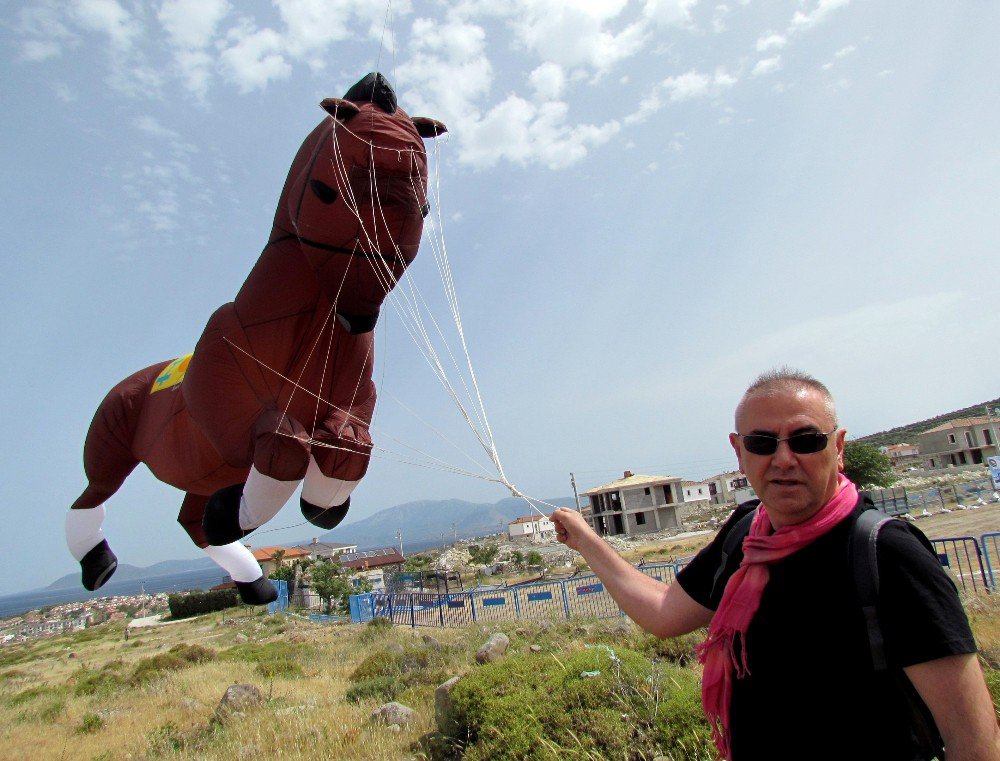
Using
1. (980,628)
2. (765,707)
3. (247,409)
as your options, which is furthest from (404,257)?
(980,628)

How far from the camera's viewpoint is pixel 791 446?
1492 mm

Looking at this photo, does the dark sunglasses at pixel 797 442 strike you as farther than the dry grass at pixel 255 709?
No

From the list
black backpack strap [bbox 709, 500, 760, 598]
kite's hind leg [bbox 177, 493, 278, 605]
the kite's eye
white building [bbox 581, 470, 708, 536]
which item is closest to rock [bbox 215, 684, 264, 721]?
kite's hind leg [bbox 177, 493, 278, 605]

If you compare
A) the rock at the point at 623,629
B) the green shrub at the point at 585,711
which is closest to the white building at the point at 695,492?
the rock at the point at 623,629

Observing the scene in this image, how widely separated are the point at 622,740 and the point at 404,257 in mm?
3858

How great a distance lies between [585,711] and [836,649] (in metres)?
4.33

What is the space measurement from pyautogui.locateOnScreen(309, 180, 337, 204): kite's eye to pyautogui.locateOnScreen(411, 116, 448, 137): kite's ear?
63 cm

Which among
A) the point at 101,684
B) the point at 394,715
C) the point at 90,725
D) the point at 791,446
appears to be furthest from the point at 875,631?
the point at 101,684

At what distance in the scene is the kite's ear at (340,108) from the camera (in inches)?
123

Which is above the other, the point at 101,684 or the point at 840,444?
the point at 840,444

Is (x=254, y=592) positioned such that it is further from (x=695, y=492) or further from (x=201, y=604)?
(x=695, y=492)

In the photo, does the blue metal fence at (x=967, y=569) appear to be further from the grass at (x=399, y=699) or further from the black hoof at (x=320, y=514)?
the black hoof at (x=320, y=514)

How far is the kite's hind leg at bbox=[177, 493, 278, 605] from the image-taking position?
471 cm

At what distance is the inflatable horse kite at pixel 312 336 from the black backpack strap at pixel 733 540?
226 centimetres
